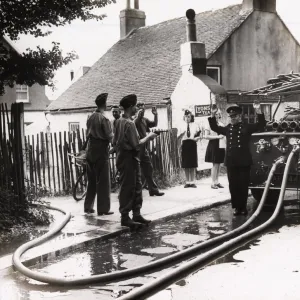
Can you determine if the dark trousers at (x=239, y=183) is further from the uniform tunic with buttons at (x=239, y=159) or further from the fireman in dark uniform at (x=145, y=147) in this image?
the fireman in dark uniform at (x=145, y=147)

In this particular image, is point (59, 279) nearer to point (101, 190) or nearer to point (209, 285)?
point (209, 285)

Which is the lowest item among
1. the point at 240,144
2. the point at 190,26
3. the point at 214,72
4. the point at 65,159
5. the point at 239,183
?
the point at 239,183

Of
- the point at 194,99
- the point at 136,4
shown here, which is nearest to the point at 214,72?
the point at 194,99

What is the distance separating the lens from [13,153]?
843 cm

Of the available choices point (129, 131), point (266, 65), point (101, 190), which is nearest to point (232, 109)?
point (129, 131)

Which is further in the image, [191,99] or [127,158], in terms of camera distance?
[191,99]

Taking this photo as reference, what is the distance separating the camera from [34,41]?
945cm

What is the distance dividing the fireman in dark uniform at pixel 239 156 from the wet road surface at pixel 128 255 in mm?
399

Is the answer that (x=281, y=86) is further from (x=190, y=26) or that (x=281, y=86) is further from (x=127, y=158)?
(x=190, y=26)

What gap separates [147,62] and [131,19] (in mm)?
5311

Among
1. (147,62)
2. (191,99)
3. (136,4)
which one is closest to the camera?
(191,99)

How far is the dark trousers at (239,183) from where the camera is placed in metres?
9.11

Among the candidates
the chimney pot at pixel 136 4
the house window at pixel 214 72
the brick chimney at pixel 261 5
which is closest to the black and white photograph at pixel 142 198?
the house window at pixel 214 72

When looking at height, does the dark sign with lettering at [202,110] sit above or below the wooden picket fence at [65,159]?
above
